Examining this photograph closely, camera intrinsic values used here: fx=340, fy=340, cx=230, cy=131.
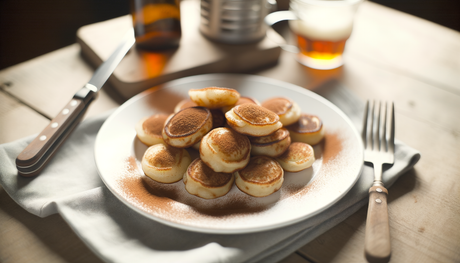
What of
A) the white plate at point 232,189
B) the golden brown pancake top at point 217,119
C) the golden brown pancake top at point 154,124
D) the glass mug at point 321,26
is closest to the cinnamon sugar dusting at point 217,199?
the white plate at point 232,189

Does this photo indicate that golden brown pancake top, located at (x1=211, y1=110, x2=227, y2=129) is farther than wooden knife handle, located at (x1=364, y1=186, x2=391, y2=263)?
Yes

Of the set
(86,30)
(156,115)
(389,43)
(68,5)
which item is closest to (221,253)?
(156,115)

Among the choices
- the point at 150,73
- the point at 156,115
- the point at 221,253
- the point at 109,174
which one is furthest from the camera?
the point at 150,73

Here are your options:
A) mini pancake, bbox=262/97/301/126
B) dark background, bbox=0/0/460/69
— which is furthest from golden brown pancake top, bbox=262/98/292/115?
dark background, bbox=0/0/460/69

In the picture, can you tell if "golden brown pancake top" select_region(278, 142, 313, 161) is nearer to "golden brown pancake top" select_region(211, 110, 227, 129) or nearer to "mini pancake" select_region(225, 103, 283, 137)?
"mini pancake" select_region(225, 103, 283, 137)

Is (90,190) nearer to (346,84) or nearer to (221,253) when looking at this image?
(221,253)

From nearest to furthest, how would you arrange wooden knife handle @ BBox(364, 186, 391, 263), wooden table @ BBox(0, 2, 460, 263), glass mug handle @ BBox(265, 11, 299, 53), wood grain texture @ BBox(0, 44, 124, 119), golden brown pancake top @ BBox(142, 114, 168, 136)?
1. wooden knife handle @ BBox(364, 186, 391, 263)
2. wooden table @ BBox(0, 2, 460, 263)
3. golden brown pancake top @ BBox(142, 114, 168, 136)
4. wood grain texture @ BBox(0, 44, 124, 119)
5. glass mug handle @ BBox(265, 11, 299, 53)
